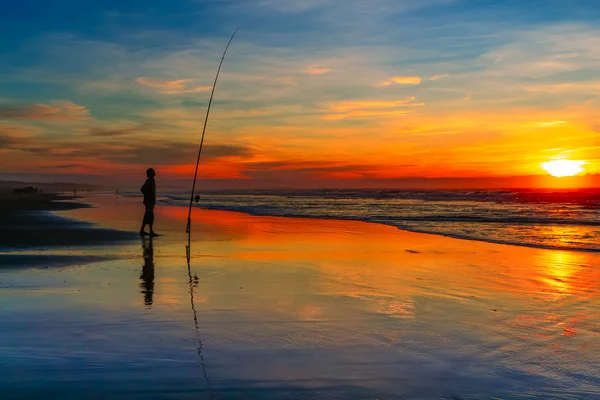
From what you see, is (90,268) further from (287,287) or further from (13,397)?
(13,397)

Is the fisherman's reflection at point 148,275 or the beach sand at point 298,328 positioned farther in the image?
the fisherman's reflection at point 148,275

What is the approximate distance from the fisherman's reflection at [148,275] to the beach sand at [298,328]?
5 cm

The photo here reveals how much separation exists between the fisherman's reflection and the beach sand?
51 millimetres

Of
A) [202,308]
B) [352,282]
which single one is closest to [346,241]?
[352,282]

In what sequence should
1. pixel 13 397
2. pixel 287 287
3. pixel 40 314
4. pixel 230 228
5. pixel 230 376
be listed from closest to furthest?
1. pixel 13 397
2. pixel 230 376
3. pixel 40 314
4. pixel 287 287
5. pixel 230 228

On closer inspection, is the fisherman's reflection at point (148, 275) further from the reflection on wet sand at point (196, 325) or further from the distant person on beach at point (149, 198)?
the distant person on beach at point (149, 198)

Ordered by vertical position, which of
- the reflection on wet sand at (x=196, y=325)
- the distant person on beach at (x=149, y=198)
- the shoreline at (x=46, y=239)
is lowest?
the reflection on wet sand at (x=196, y=325)

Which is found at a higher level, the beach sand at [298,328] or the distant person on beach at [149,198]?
the distant person on beach at [149,198]

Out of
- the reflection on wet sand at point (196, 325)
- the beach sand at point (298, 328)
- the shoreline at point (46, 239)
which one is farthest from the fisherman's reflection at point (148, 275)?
the shoreline at point (46, 239)

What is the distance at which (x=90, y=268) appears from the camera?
10070 mm

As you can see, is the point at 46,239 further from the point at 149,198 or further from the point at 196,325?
the point at 196,325

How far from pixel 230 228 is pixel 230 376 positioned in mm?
15359

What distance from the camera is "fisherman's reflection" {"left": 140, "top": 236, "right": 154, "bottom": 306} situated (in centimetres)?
752

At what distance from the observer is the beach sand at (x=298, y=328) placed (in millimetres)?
4250
